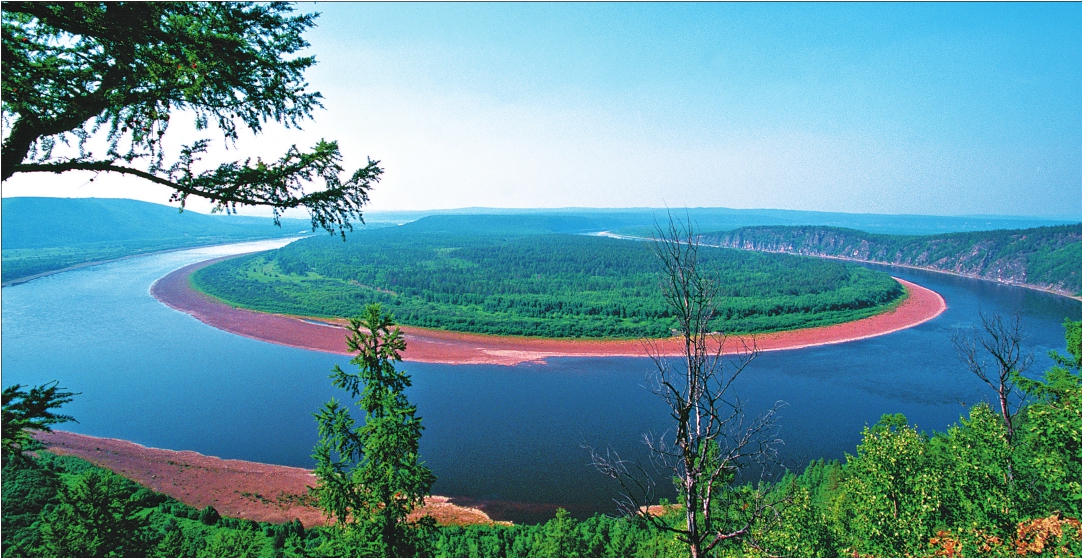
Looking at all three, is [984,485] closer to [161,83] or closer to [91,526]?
[161,83]

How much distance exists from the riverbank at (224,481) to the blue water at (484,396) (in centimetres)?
83

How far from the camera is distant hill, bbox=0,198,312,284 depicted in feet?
296

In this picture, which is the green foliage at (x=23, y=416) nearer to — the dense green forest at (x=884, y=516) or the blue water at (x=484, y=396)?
the dense green forest at (x=884, y=516)

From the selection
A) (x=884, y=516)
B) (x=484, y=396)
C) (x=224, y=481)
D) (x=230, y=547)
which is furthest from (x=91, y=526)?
(x=484, y=396)

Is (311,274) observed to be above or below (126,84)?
below

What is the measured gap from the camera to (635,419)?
24078 millimetres

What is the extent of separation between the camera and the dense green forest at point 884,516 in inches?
279

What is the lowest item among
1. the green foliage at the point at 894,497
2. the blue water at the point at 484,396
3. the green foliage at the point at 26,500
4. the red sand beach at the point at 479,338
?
the blue water at the point at 484,396

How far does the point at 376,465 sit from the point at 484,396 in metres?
20.9

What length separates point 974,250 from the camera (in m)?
81.9

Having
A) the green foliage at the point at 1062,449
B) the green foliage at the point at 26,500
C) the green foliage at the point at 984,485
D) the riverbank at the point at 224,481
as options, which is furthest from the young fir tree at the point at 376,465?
the riverbank at the point at 224,481

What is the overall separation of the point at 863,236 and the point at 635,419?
338ft

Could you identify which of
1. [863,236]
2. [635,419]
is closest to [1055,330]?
[635,419]

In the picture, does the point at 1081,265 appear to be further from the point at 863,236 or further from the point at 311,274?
the point at 311,274
